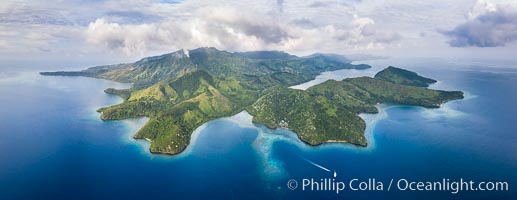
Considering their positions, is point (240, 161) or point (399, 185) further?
point (240, 161)

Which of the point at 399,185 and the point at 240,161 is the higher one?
the point at 399,185

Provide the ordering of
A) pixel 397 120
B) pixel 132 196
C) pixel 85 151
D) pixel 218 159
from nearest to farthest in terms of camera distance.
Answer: pixel 132 196 → pixel 218 159 → pixel 85 151 → pixel 397 120

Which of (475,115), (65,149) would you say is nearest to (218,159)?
(65,149)

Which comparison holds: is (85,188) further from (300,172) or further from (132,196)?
(300,172)

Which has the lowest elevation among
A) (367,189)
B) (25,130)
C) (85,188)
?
(25,130)

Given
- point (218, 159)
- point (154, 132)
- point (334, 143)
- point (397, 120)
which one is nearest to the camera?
point (218, 159)

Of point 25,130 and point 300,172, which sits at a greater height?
point 300,172

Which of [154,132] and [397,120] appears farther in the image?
[397,120]

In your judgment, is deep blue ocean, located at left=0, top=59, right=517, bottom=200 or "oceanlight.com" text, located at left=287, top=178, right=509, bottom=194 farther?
"oceanlight.com" text, located at left=287, top=178, right=509, bottom=194

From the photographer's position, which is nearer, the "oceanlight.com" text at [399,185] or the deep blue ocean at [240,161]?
the deep blue ocean at [240,161]
